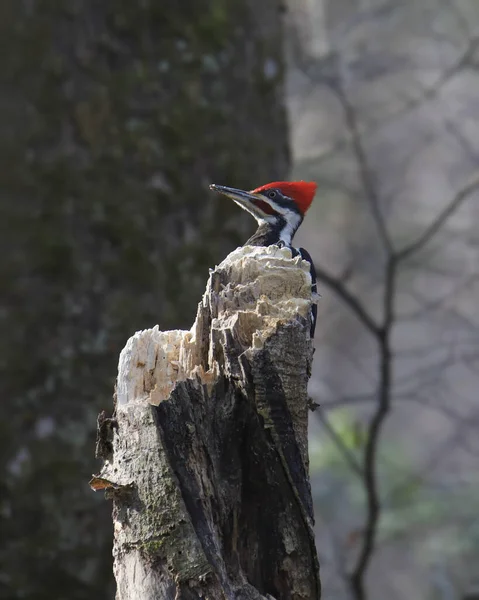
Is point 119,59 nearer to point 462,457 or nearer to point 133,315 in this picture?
point 133,315

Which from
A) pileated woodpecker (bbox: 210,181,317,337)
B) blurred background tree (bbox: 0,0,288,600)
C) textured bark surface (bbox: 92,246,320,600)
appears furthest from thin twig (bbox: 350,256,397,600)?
textured bark surface (bbox: 92,246,320,600)

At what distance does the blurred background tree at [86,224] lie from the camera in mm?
3906

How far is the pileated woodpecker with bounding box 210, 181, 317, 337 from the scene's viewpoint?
12.4 feet

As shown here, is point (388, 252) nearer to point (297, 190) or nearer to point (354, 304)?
point (354, 304)

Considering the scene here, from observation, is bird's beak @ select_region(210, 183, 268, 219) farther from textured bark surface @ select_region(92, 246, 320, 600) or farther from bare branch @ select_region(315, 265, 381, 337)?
textured bark surface @ select_region(92, 246, 320, 600)

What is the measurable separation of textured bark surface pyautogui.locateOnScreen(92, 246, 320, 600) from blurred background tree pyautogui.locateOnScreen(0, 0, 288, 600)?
193 cm

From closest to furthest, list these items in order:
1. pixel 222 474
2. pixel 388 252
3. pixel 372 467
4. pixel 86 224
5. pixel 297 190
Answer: pixel 222 474 → pixel 297 190 → pixel 86 224 → pixel 372 467 → pixel 388 252

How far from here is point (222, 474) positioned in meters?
1.96

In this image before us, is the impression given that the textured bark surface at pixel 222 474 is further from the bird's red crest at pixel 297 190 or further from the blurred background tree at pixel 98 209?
the blurred background tree at pixel 98 209

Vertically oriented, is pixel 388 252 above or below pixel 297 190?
above

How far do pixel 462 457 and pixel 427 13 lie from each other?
6.87 meters

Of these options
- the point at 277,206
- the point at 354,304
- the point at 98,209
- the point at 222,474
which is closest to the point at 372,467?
the point at 354,304

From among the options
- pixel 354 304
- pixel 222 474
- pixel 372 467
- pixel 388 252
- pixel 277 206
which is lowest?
pixel 222 474

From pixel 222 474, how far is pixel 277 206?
6.60 ft
